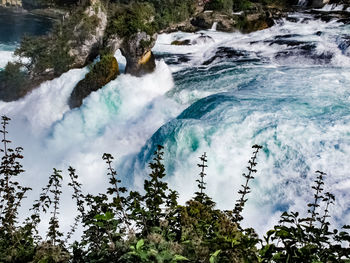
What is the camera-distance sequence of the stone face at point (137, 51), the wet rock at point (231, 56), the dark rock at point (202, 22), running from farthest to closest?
the dark rock at point (202, 22) → the wet rock at point (231, 56) → the stone face at point (137, 51)

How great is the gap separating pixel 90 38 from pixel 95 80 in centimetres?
366

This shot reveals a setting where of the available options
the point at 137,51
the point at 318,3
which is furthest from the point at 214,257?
the point at 318,3

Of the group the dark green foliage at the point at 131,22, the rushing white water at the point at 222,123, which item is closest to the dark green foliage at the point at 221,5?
the rushing white water at the point at 222,123

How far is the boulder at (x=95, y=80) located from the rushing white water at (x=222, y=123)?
0.39 metres

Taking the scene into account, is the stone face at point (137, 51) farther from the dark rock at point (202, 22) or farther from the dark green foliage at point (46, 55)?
the dark rock at point (202, 22)

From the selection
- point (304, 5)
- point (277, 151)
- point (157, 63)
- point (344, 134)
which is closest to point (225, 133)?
point (277, 151)

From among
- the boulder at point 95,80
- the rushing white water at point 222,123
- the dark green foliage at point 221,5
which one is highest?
the dark green foliage at point 221,5

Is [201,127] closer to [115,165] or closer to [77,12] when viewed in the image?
[115,165]

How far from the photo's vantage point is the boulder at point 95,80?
13.5 m

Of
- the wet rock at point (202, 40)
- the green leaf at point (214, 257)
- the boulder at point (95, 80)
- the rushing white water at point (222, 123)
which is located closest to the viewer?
the green leaf at point (214, 257)

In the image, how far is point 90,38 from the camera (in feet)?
51.9

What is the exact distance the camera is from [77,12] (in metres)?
16.3

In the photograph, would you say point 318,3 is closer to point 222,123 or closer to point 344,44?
point 344,44

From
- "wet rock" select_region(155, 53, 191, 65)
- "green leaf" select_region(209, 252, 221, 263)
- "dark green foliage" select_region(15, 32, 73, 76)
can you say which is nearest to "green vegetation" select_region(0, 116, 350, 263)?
"green leaf" select_region(209, 252, 221, 263)
